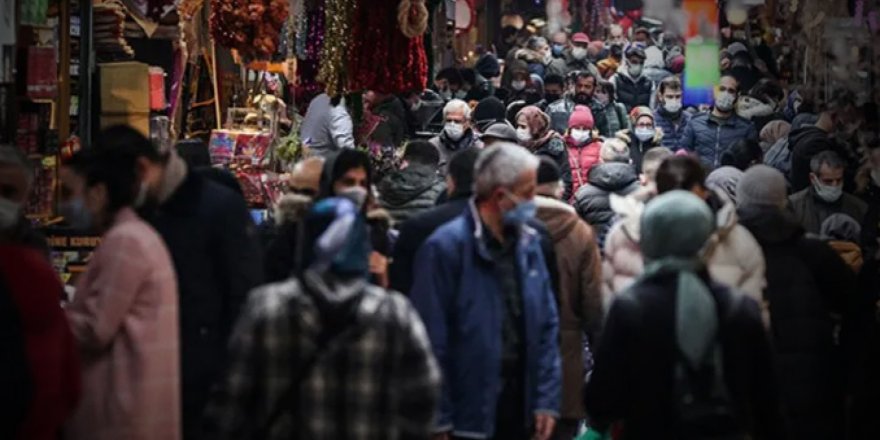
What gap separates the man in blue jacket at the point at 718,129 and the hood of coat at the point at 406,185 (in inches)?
267

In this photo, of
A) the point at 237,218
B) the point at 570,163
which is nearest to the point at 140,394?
the point at 237,218

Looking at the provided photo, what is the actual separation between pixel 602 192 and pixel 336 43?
6.46 ft

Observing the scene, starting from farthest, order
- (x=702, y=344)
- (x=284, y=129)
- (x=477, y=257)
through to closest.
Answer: (x=284, y=129) → (x=477, y=257) → (x=702, y=344)

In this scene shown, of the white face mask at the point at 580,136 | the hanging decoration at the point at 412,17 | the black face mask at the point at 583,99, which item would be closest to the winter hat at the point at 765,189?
the hanging decoration at the point at 412,17

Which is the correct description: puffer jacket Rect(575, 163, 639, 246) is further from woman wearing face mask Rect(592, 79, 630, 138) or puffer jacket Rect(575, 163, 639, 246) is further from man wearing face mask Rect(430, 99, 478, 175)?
woman wearing face mask Rect(592, 79, 630, 138)

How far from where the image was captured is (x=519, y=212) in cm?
742

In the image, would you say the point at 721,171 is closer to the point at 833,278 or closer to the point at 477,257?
the point at 833,278

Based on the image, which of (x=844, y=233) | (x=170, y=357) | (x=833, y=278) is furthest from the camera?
(x=844, y=233)

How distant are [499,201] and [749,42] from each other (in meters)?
17.9

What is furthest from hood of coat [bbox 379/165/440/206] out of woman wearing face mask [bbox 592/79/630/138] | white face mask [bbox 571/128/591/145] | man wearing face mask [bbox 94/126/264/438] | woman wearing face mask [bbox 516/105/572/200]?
woman wearing face mask [bbox 592/79/630/138]

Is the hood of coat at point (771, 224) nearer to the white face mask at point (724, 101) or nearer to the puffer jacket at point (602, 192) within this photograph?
the puffer jacket at point (602, 192)

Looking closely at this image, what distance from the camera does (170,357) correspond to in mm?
7008

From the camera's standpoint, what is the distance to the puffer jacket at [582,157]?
15578mm

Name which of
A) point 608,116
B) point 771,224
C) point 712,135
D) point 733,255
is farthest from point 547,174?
point 608,116
